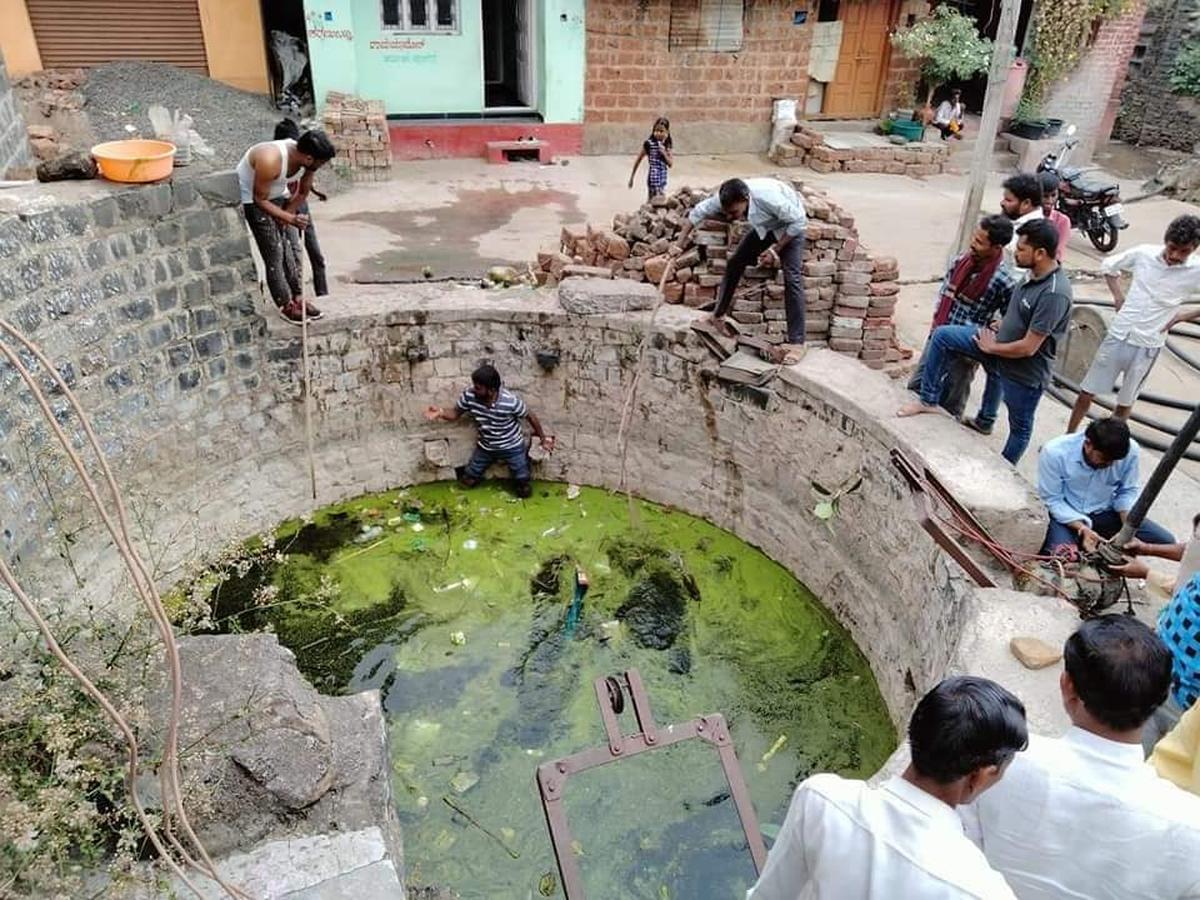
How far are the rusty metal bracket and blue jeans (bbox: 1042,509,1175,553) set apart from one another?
0.40 m

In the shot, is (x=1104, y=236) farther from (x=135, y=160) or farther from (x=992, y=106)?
(x=135, y=160)

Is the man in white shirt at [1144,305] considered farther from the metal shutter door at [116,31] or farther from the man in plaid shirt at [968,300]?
the metal shutter door at [116,31]

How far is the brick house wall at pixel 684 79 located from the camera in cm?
1230

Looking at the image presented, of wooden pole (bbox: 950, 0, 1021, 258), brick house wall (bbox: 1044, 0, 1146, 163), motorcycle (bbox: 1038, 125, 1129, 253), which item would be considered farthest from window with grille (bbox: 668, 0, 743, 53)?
wooden pole (bbox: 950, 0, 1021, 258)

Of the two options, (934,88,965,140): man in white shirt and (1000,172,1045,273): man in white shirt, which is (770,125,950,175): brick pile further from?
(1000,172,1045,273): man in white shirt

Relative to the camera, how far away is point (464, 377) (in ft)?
22.4

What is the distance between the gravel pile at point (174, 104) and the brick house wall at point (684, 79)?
4672mm

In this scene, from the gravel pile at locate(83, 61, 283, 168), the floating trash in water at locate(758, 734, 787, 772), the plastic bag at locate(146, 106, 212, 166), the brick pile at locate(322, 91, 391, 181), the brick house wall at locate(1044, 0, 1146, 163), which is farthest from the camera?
the brick house wall at locate(1044, 0, 1146, 163)

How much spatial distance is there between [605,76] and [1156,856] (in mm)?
12455

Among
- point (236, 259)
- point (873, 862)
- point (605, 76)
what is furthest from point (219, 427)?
point (605, 76)

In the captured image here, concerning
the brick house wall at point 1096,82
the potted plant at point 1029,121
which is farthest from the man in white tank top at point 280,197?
the brick house wall at point 1096,82

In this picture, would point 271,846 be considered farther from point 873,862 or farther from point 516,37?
point 516,37

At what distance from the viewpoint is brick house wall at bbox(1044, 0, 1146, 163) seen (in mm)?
13797

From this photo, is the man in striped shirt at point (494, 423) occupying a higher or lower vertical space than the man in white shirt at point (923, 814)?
lower
